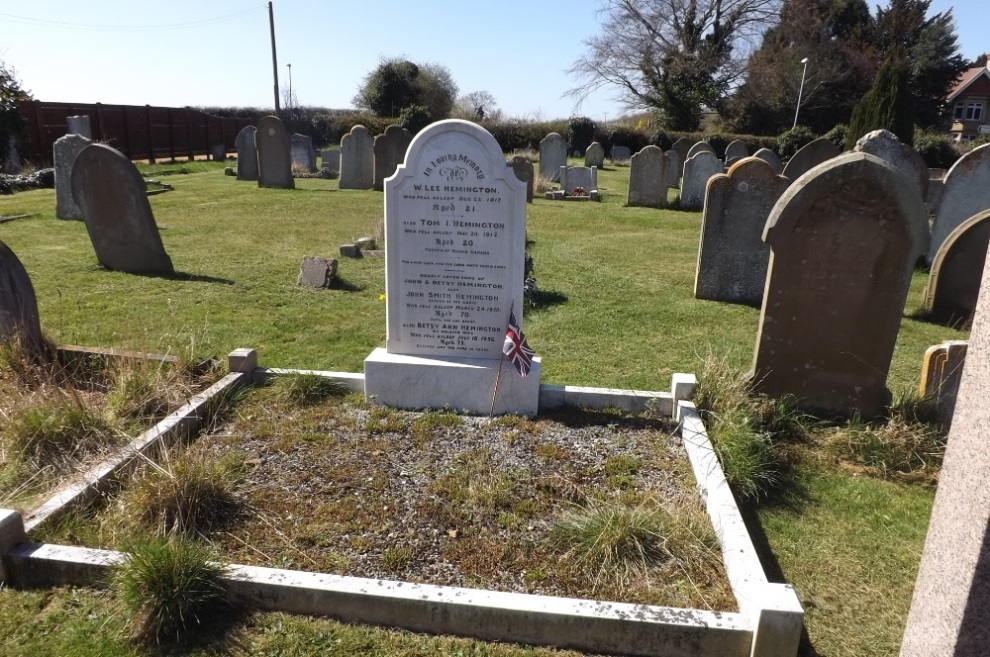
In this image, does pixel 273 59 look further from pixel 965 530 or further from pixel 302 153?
pixel 965 530

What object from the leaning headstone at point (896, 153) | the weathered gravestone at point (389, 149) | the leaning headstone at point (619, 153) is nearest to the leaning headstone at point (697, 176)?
the leaning headstone at point (896, 153)

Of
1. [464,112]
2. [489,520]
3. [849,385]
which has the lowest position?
[489,520]

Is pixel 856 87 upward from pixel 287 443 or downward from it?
upward

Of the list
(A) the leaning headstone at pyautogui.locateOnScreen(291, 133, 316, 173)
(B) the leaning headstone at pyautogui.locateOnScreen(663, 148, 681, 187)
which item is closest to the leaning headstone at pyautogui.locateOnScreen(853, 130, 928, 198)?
(B) the leaning headstone at pyautogui.locateOnScreen(663, 148, 681, 187)

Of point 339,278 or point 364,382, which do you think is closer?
point 364,382

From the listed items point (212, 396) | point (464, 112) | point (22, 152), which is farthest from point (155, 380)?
point (464, 112)

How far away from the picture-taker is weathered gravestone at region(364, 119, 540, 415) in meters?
4.96

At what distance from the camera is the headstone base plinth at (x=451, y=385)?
5.16 meters

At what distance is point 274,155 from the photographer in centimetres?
1992

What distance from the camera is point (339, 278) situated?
9.48 m

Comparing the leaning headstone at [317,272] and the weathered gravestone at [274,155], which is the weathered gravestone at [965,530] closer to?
the leaning headstone at [317,272]

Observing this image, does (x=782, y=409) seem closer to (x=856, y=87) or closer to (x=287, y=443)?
(x=287, y=443)

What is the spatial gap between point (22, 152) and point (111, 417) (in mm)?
22036

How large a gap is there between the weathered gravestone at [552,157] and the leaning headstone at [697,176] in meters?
7.26
